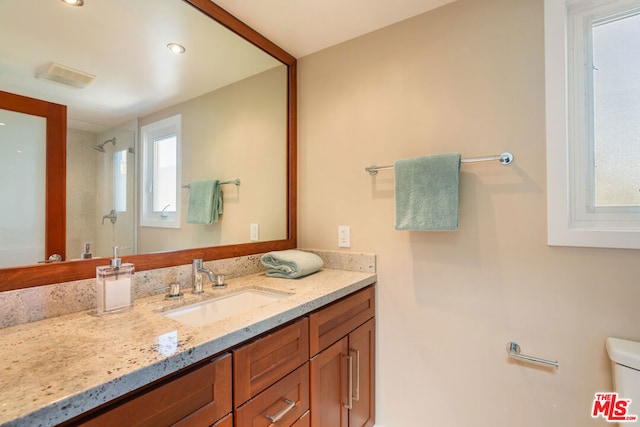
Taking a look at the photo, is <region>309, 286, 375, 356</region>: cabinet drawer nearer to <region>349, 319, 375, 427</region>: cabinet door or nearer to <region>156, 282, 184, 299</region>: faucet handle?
<region>349, 319, 375, 427</region>: cabinet door

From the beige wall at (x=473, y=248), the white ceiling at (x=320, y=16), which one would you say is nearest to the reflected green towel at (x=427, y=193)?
the beige wall at (x=473, y=248)

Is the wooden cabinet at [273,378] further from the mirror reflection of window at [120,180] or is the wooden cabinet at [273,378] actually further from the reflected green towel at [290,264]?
the mirror reflection of window at [120,180]

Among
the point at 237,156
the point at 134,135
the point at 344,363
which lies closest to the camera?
the point at 134,135

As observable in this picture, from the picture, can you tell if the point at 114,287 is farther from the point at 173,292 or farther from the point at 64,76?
the point at 64,76

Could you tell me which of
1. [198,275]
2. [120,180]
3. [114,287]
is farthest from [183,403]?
[120,180]

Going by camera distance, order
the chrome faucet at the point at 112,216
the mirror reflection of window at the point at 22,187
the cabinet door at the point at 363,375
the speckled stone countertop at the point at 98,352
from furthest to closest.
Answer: the cabinet door at the point at 363,375
the chrome faucet at the point at 112,216
the mirror reflection of window at the point at 22,187
the speckled stone countertop at the point at 98,352

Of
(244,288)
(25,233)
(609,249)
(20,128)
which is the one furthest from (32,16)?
(609,249)

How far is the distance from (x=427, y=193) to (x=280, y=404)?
100 centimetres

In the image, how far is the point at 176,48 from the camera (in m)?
1.33

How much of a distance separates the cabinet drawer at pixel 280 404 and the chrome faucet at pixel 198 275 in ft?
1.70

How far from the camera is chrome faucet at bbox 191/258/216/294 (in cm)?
125

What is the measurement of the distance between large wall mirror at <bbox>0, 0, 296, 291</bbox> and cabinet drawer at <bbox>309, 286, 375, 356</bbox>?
23.7 inches

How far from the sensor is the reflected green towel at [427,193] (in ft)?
4.21

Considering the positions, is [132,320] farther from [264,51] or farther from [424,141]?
[264,51]
